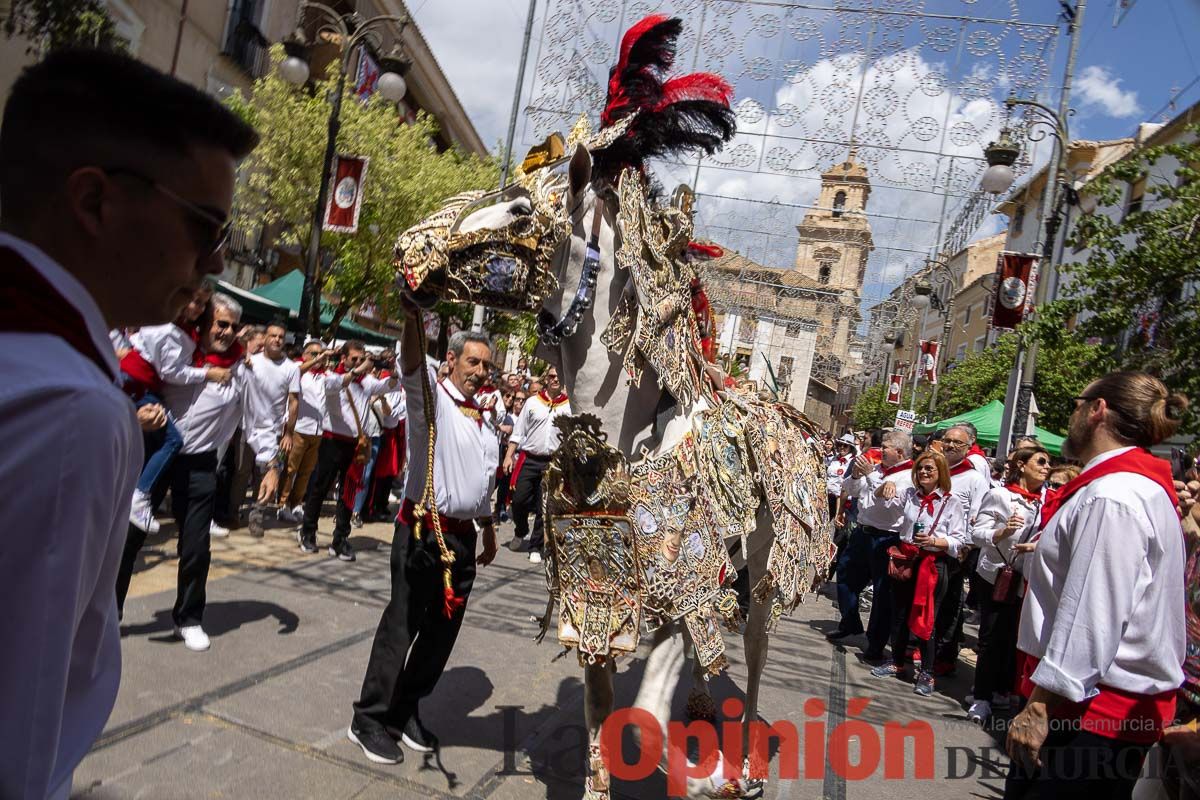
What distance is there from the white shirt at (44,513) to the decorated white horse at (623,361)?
185cm

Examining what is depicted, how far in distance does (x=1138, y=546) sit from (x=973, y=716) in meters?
4.02

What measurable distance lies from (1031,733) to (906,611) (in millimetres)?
4578

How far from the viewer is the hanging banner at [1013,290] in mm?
11125

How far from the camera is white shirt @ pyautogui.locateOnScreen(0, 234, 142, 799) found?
0.73 m

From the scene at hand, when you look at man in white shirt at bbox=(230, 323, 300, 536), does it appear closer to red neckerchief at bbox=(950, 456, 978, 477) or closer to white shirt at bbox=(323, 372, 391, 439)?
white shirt at bbox=(323, 372, 391, 439)

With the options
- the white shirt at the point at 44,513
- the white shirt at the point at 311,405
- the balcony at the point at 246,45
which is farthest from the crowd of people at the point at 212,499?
the balcony at the point at 246,45

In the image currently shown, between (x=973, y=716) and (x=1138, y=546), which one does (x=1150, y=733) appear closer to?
(x=1138, y=546)

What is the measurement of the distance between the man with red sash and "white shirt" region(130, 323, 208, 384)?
4120 mm

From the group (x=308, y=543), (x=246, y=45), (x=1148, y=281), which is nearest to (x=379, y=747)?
(x=308, y=543)

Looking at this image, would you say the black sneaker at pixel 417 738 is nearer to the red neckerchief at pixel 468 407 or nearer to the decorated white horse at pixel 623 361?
the decorated white horse at pixel 623 361

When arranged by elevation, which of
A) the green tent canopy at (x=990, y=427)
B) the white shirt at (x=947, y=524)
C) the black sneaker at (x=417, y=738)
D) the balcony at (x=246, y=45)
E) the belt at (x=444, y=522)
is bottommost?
the black sneaker at (x=417, y=738)

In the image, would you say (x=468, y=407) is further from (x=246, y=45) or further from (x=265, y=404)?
(x=246, y=45)

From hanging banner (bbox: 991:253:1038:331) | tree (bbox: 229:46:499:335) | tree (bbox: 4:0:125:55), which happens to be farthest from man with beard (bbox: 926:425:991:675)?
tree (bbox: 229:46:499:335)

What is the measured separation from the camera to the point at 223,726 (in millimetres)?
3586
